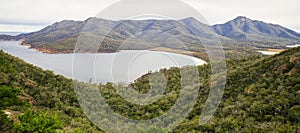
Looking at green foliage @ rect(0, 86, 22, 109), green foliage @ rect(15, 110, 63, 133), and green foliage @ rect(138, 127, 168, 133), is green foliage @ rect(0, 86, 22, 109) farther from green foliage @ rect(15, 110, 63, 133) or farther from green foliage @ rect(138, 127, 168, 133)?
green foliage @ rect(138, 127, 168, 133)

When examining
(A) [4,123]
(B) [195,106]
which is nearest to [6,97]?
(A) [4,123]

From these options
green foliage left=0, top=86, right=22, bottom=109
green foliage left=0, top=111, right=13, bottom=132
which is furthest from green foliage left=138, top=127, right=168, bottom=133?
green foliage left=0, top=86, right=22, bottom=109

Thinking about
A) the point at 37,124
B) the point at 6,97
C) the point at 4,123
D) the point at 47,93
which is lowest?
the point at 47,93

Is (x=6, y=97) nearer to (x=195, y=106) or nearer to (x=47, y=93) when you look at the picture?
(x=195, y=106)

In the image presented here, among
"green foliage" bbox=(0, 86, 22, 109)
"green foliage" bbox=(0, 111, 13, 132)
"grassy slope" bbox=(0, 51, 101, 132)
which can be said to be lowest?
"grassy slope" bbox=(0, 51, 101, 132)

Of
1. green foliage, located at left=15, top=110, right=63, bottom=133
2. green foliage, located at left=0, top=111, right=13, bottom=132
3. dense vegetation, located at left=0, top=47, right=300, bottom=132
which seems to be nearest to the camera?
Answer: green foliage, located at left=15, top=110, right=63, bottom=133

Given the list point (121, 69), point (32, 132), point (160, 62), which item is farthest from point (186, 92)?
point (32, 132)

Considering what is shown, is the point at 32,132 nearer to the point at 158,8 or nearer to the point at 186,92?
the point at 158,8

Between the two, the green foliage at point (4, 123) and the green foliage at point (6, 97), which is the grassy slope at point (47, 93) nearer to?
the green foliage at point (4, 123)

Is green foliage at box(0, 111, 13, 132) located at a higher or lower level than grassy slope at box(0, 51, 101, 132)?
higher
